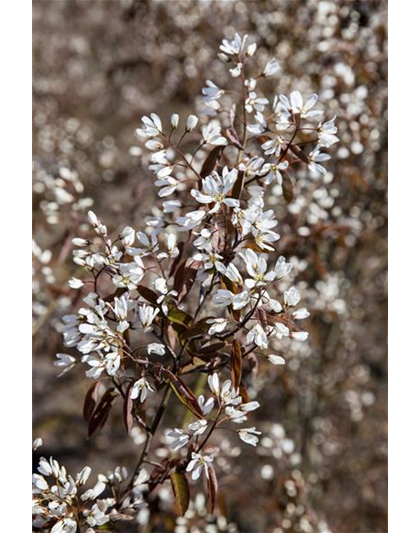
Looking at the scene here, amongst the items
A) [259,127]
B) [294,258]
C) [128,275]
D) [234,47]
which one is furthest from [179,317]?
[294,258]

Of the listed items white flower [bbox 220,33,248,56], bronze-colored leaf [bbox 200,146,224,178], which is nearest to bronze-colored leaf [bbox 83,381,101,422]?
bronze-colored leaf [bbox 200,146,224,178]

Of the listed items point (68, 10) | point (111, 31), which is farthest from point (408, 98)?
point (68, 10)

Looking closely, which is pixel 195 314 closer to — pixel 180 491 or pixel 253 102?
pixel 180 491

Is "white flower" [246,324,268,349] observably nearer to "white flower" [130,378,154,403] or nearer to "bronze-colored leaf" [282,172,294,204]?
"white flower" [130,378,154,403]

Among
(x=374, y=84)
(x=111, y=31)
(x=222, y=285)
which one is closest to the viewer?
(x=222, y=285)

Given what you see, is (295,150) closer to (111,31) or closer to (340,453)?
(340,453)

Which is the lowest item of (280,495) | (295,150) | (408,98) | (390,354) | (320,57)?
(280,495)
